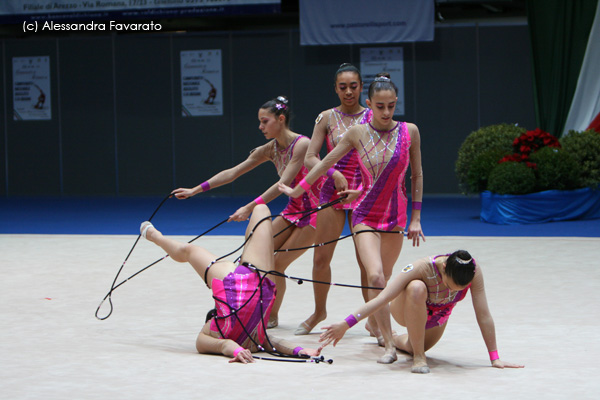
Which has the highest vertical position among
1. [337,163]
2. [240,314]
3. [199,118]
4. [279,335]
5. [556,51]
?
[556,51]

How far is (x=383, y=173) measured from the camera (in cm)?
441

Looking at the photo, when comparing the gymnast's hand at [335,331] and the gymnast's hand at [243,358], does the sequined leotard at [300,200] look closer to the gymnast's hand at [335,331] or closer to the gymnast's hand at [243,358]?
the gymnast's hand at [243,358]

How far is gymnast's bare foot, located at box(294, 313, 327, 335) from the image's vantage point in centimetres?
479

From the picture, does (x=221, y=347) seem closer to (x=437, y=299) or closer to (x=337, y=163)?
(x=437, y=299)

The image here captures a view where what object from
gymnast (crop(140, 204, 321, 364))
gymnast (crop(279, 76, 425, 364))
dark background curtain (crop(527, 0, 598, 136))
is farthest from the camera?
dark background curtain (crop(527, 0, 598, 136))

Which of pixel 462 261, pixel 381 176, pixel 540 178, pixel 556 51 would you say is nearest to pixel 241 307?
pixel 381 176

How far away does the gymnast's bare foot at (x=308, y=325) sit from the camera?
4.79 m

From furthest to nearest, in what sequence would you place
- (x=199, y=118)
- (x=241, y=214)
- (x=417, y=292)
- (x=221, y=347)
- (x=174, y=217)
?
(x=199, y=118) < (x=174, y=217) < (x=241, y=214) < (x=221, y=347) < (x=417, y=292)

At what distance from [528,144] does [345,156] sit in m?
5.91

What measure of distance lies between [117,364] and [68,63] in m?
12.0

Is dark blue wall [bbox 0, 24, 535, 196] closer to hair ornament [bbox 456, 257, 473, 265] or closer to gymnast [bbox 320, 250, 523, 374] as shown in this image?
gymnast [bbox 320, 250, 523, 374]

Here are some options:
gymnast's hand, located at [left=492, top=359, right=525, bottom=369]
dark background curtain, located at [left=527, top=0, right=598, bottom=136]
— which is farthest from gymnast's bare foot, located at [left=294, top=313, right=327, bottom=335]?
dark background curtain, located at [left=527, top=0, right=598, bottom=136]

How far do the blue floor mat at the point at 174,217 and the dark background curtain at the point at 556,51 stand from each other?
191 cm

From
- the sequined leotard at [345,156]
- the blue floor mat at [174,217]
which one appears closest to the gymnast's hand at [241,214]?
the sequined leotard at [345,156]
